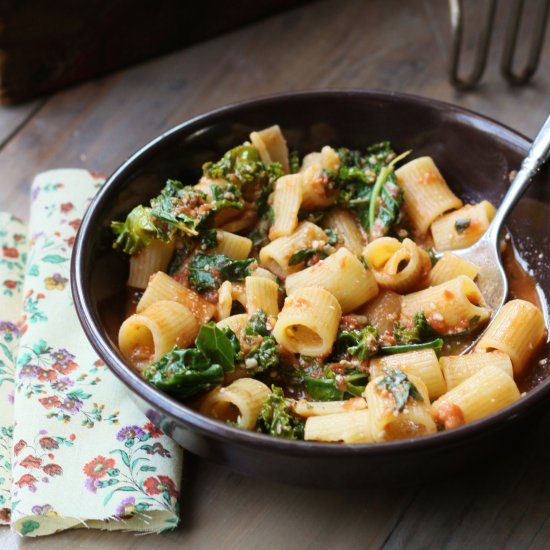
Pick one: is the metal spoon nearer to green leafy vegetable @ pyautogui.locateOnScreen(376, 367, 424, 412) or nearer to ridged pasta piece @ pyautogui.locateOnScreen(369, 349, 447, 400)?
ridged pasta piece @ pyautogui.locateOnScreen(369, 349, 447, 400)

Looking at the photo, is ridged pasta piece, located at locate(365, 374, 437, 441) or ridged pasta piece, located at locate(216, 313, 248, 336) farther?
ridged pasta piece, located at locate(216, 313, 248, 336)

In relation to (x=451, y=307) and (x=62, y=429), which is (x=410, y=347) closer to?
(x=451, y=307)

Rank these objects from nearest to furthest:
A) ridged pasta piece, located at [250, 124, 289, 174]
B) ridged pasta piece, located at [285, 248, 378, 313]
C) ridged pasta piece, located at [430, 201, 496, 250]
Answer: ridged pasta piece, located at [285, 248, 378, 313] → ridged pasta piece, located at [430, 201, 496, 250] → ridged pasta piece, located at [250, 124, 289, 174]

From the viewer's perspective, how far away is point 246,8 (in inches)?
157

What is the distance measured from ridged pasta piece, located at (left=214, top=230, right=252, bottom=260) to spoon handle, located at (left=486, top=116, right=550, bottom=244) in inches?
30.4

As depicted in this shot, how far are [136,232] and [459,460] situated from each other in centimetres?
116

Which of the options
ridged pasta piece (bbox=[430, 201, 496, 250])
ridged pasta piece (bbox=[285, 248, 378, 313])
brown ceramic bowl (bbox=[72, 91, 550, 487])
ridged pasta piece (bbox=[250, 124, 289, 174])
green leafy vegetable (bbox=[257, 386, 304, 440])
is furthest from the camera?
ridged pasta piece (bbox=[250, 124, 289, 174])

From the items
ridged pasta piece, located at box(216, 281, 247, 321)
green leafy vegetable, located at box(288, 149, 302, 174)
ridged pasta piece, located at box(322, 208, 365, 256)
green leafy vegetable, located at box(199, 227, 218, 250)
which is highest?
green leafy vegetable, located at box(288, 149, 302, 174)

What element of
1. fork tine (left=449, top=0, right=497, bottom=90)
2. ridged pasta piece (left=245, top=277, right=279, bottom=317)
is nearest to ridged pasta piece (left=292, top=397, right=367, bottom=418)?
ridged pasta piece (left=245, top=277, right=279, bottom=317)

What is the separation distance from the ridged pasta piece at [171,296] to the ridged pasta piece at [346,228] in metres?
0.50

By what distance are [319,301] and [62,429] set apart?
81cm

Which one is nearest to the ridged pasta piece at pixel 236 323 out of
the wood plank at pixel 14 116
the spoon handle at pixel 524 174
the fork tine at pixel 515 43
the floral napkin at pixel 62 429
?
the floral napkin at pixel 62 429

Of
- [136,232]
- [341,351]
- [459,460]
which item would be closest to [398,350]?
[341,351]

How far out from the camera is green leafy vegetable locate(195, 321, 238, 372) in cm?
223
